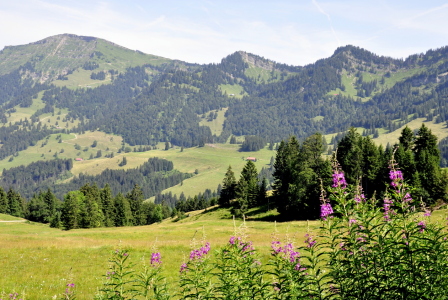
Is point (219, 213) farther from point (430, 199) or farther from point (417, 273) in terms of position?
point (417, 273)

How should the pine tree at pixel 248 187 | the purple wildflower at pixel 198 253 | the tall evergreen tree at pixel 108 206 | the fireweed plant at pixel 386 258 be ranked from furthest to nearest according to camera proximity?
Result: the tall evergreen tree at pixel 108 206
the pine tree at pixel 248 187
the purple wildflower at pixel 198 253
the fireweed plant at pixel 386 258

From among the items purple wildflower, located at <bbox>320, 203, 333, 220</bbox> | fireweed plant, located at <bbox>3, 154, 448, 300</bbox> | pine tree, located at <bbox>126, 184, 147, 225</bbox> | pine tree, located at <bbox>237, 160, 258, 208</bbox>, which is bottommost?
pine tree, located at <bbox>126, 184, 147, 225</bbox>

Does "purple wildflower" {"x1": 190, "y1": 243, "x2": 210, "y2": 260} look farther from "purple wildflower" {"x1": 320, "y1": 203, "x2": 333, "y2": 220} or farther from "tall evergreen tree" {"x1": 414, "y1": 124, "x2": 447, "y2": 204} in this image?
"tall evergreen tree" {"x1": 414, "y1": 124, "x2": 447, "y2": 204}

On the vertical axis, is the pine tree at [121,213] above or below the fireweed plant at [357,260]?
below

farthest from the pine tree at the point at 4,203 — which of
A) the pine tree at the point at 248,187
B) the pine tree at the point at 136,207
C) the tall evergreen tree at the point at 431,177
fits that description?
the tall evergreen tree at the point at 431,177

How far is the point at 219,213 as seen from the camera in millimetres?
94188

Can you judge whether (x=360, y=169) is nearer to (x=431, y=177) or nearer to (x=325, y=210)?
(x=431, y=177)

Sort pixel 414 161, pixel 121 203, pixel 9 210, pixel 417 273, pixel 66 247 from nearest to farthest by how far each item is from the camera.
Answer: pixel 417 273 < pixel 66 247 < pixel 414 161 < pixel 121 203 < pixel 9 210

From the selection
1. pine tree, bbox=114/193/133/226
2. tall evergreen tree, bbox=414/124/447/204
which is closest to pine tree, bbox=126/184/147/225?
pine tree, bbox=114/193/133/226

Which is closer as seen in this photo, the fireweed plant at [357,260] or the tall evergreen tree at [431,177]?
the fireweed plant at [357,260]

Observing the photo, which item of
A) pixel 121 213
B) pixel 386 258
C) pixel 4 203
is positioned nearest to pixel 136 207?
pixel 121 213

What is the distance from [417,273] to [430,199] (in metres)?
64.4

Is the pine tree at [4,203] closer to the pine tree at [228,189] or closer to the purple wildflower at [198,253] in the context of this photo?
the pine tree at [228,189]

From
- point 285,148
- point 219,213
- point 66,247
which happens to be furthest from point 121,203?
point 66,247
